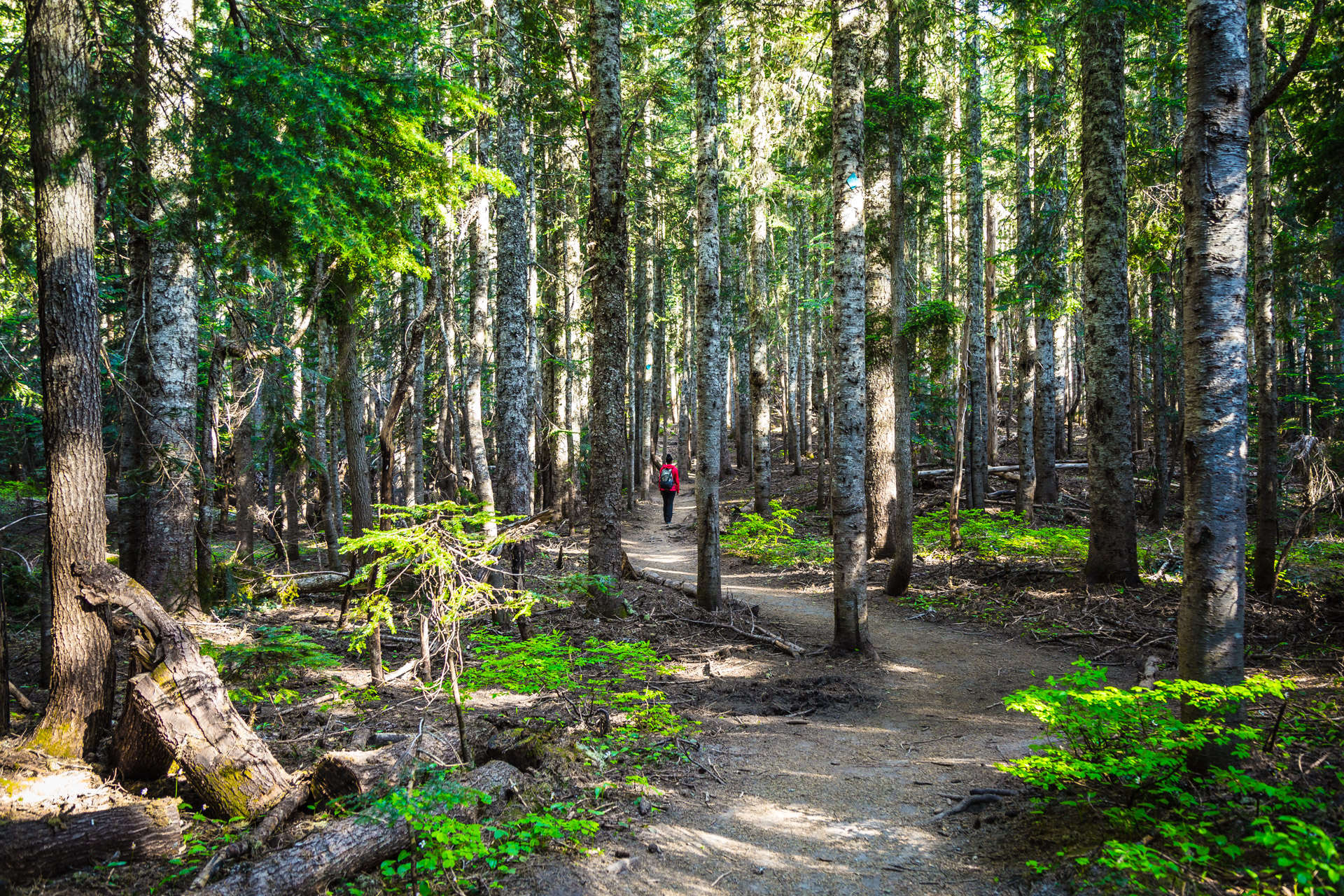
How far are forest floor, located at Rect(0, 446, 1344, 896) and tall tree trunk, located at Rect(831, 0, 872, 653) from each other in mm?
1074

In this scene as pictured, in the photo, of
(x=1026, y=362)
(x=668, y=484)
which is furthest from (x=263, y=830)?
(x=1026, y=362)

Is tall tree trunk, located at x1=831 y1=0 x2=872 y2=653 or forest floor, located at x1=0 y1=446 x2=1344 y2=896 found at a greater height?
tall tree trunk, located at x1=831 y1=0 x2=872 y2=653

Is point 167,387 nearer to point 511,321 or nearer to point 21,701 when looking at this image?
point 21,701

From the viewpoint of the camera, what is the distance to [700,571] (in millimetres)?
10117

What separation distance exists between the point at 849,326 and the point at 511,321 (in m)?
5.27

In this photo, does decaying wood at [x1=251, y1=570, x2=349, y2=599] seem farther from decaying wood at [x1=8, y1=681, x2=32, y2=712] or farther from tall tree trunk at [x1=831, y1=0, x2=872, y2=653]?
tall tree trunk at [x1=831, y1=0, x2=872, y2=653]

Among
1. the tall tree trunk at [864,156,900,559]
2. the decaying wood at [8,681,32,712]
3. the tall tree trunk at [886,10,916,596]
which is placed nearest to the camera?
the decaying wood at [8,681,32,712]

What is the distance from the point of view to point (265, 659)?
581 cm

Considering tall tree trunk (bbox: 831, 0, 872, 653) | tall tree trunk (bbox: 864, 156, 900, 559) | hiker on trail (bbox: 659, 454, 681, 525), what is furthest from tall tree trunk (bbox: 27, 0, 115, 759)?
hiker on trail (bbox: 659, 454, 681, 525)

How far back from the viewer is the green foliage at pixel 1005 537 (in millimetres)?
12258

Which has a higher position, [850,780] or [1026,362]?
[1026,362]

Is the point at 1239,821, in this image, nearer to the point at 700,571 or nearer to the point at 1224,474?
the point at 1224,474

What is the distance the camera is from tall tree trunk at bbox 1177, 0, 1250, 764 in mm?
4105

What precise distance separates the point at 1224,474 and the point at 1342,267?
763cm
